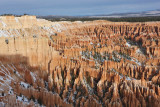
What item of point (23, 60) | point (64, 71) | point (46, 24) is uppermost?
point (46, 24)

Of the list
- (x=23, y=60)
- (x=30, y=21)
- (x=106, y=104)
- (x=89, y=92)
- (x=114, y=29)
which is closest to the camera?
(x=106, y=104)

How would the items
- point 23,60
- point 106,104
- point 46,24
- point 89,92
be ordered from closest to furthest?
point 106,104 < point 89,92 < point 23,60 < point 46,24

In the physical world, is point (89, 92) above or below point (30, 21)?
below

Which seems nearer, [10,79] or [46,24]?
[10,79]

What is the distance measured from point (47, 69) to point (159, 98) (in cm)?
1143

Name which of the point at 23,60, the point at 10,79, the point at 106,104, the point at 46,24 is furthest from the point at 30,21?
the point at 106,104

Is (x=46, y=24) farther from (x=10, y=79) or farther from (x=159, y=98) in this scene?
(x=159, y=98)

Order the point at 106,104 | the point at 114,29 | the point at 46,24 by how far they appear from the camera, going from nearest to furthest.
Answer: the point at 106,104, the point at 46,24, the point at 114,29

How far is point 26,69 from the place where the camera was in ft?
52.6

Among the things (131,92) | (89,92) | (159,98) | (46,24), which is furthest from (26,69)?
(46,24)

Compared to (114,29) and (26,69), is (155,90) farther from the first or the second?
(114,29)

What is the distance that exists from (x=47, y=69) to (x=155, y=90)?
11317mm

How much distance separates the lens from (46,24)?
122ft

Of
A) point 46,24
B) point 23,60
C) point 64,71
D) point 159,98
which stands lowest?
point 159,98
